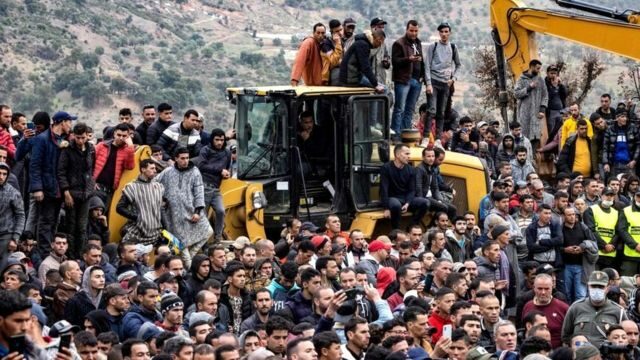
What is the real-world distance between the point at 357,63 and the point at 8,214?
6187 millimetres

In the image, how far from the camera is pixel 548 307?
19.9 metres

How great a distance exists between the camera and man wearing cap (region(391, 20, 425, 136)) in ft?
83.9

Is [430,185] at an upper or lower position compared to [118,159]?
lower

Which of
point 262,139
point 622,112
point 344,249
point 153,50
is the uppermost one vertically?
point 262,139

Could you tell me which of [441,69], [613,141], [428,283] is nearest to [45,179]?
[428,283]

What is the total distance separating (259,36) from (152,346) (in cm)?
5881

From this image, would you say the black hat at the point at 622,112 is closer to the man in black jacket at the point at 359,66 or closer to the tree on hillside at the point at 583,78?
the man in black jacket at the point at 359,66

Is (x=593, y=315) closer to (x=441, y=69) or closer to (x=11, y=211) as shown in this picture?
(x=11, y=211)

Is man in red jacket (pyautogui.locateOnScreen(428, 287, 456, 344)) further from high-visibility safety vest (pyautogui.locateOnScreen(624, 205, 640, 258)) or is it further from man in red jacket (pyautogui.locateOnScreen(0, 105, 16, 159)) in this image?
man in red jacket (pyautogui.locateOnScreen(0, 105, 16, 159))

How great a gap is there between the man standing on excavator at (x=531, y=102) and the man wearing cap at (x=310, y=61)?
495cm

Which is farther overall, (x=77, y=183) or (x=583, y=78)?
(x=583, y=78)

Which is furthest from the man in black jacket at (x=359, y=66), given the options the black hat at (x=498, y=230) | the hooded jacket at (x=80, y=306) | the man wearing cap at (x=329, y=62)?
the hooded jacket at (x=80, y=306)

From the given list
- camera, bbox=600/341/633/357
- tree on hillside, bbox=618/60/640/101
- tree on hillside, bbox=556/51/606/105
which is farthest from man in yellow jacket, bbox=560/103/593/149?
camera, bbox=600/341/633/357

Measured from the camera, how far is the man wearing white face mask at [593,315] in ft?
63.2
